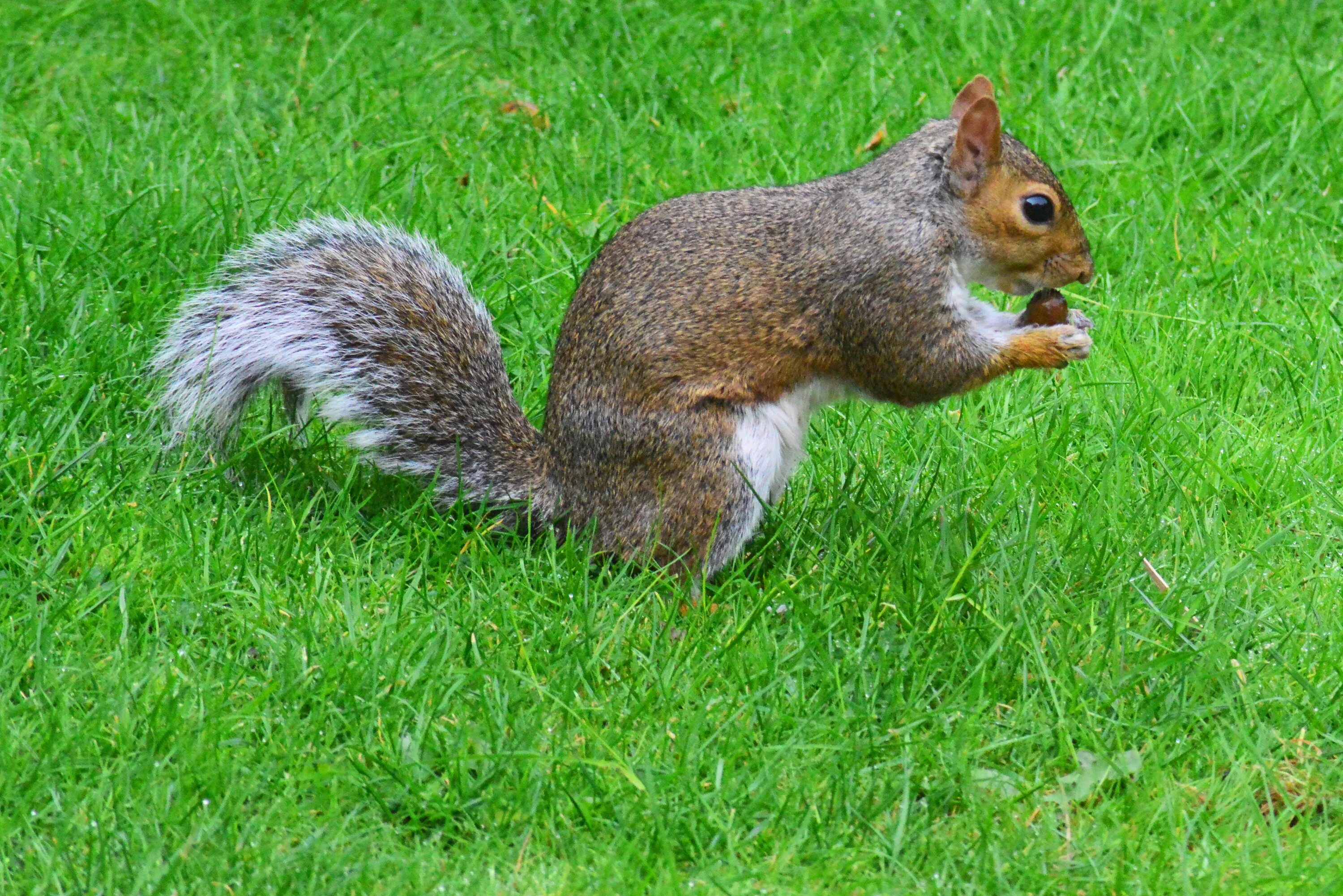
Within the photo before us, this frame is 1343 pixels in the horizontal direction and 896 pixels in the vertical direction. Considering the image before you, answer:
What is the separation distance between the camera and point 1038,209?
2385mm

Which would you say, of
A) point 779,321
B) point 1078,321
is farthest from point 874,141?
point 779,321

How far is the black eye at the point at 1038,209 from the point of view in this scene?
238 centimetres

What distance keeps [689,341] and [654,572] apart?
0.34 m

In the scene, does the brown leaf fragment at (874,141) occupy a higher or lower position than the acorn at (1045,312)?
lower

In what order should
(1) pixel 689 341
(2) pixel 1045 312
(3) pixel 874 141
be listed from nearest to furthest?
(1) pixel 689 341, (2) pixel 1045 312, (3) pixel 874 141

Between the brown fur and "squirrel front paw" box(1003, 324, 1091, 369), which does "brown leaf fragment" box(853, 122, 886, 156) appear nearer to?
the brown fur

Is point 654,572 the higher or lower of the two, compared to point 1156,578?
higher

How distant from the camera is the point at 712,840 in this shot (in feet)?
5.98

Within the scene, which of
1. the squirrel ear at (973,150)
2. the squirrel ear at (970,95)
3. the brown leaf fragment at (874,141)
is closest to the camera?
the squirrel ear at (973,150)

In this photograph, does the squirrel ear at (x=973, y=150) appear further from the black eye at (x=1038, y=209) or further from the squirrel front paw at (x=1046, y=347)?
the squirrel front paw at (x=1046, y=347)

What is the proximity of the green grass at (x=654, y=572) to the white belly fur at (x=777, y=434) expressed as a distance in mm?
91

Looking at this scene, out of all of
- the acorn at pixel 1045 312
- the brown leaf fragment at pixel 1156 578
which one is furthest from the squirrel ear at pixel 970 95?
the brown leaf fragment at pixel 1156 578

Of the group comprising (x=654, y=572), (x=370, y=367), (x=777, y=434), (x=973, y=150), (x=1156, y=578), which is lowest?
(x=1156, y=578)

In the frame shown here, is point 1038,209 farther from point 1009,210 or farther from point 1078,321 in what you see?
point 1078,321
